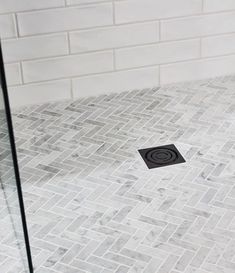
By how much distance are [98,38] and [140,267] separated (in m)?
0.96

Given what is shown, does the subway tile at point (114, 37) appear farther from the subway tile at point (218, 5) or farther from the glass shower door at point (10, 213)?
the glass shower door at point (10, 213)

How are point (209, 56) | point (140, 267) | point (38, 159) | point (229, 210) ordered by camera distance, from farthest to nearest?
point (209, 56)
point (38, 159)
point (229, 210)
point (140, 267)

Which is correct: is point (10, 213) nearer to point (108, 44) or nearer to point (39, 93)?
point (39, 93)

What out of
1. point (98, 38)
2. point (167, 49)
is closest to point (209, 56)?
point (167, 49)

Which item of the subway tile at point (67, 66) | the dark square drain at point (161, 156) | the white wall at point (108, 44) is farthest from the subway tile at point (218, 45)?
the dark square drain at point (161, 156)

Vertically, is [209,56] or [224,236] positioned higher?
[209,56]

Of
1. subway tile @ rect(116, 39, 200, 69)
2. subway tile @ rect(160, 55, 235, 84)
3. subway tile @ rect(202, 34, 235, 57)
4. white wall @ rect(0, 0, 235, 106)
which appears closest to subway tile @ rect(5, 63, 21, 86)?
white wall @ rect(0, 0, 235, 106)

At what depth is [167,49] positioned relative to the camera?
7.48 feet

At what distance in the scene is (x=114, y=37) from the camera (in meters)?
2.20

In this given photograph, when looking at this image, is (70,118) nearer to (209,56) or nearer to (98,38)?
(98,38)

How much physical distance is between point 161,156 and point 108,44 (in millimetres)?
507

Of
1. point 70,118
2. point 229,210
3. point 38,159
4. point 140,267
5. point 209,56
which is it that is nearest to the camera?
point 140,267

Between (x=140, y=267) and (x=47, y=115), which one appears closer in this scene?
(x=140, y=267)

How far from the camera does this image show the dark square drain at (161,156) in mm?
1881
